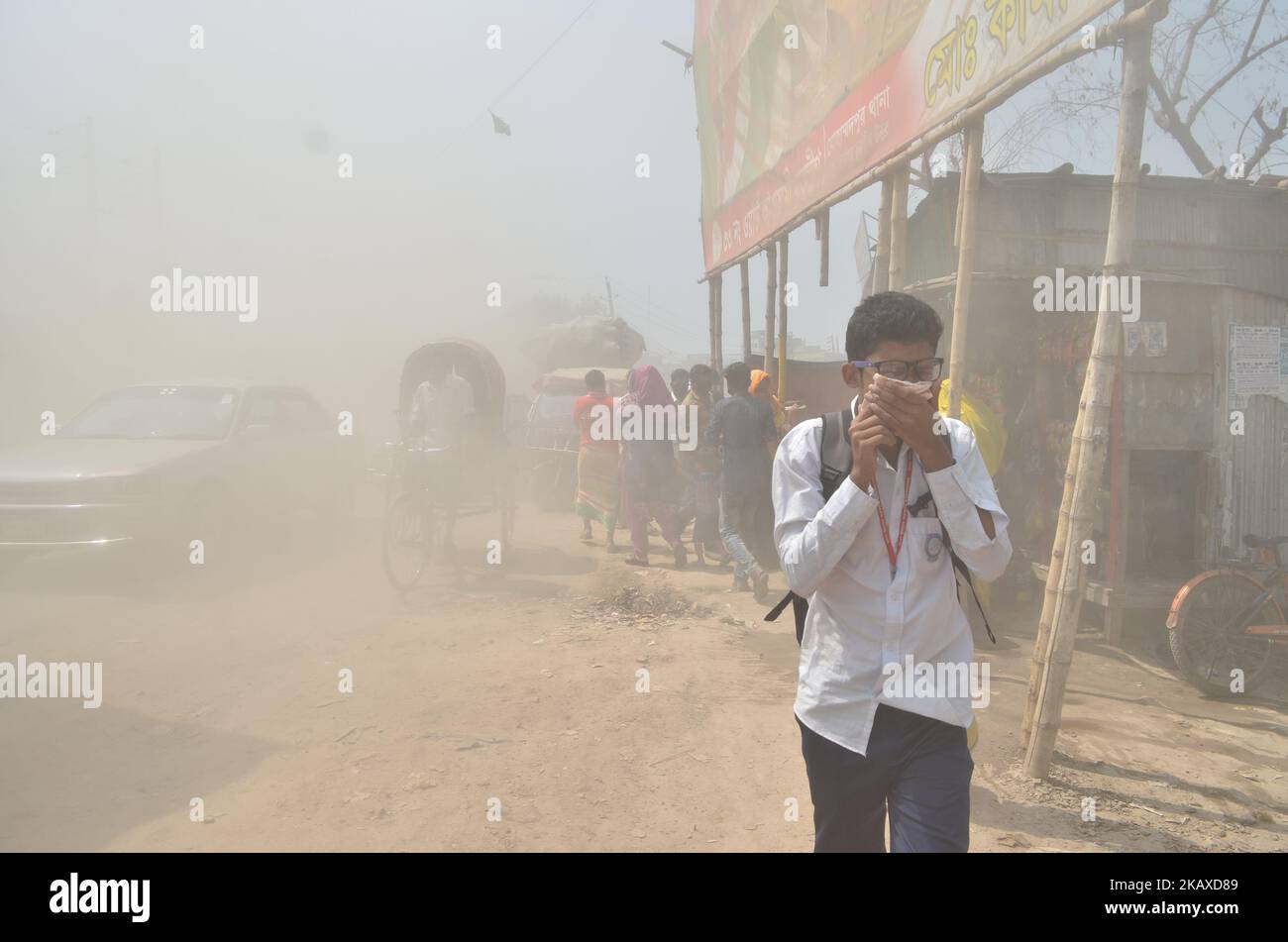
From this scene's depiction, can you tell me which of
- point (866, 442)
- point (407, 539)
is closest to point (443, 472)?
point (407, 539)

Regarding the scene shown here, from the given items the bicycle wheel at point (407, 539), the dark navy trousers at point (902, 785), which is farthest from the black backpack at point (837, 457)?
the bicycle wheel at point (407, 539)

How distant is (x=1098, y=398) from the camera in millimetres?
3701

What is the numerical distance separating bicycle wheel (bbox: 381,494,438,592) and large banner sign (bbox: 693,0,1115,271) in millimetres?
4603

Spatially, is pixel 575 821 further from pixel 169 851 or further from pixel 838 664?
pixel 838 664

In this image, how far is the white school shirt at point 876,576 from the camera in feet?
6.35

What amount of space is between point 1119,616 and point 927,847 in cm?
505

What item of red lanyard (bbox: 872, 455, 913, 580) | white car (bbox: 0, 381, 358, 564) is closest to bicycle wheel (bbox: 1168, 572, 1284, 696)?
red lanyard (bbox: 872, 455, 913, 580)

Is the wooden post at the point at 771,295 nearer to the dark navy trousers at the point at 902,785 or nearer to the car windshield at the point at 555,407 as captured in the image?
the car windshield at the point at 555,407

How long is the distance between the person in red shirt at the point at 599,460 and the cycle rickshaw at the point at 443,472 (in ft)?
2.87

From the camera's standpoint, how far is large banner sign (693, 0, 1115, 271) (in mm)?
4535

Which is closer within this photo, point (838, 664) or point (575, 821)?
point (838, 664)

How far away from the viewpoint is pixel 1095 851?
3.29 m

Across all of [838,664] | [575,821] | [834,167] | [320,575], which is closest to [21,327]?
[320,575]
